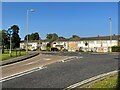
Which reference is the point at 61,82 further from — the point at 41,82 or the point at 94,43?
the point at 94,43

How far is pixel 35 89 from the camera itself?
1060cm

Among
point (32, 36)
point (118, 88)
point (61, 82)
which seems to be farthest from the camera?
point (32, 36)

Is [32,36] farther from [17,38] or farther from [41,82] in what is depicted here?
[41,82]

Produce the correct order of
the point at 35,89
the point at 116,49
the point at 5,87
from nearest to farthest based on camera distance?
the point at 35,89
the point at 5,87
the point at 116,49

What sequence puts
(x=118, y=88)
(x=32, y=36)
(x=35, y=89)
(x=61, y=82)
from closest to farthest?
(x=118, y=88)
(x=35, y=89)
(x=61, y=82)
(x=32, y=36)

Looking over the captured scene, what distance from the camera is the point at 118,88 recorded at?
941 centimetres

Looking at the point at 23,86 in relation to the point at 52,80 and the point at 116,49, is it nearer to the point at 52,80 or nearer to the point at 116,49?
the point at 52,80

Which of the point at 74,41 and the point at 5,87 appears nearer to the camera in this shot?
the point at 5,87

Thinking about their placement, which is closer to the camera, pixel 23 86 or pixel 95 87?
pixel 95 87

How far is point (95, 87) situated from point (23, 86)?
291cm

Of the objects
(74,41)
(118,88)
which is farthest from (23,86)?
(74,41)

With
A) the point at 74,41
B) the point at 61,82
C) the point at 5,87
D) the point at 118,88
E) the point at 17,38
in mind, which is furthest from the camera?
the point at 17,38

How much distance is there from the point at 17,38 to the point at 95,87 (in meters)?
126

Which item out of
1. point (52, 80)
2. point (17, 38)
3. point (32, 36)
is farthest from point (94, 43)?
point (52, 80)
